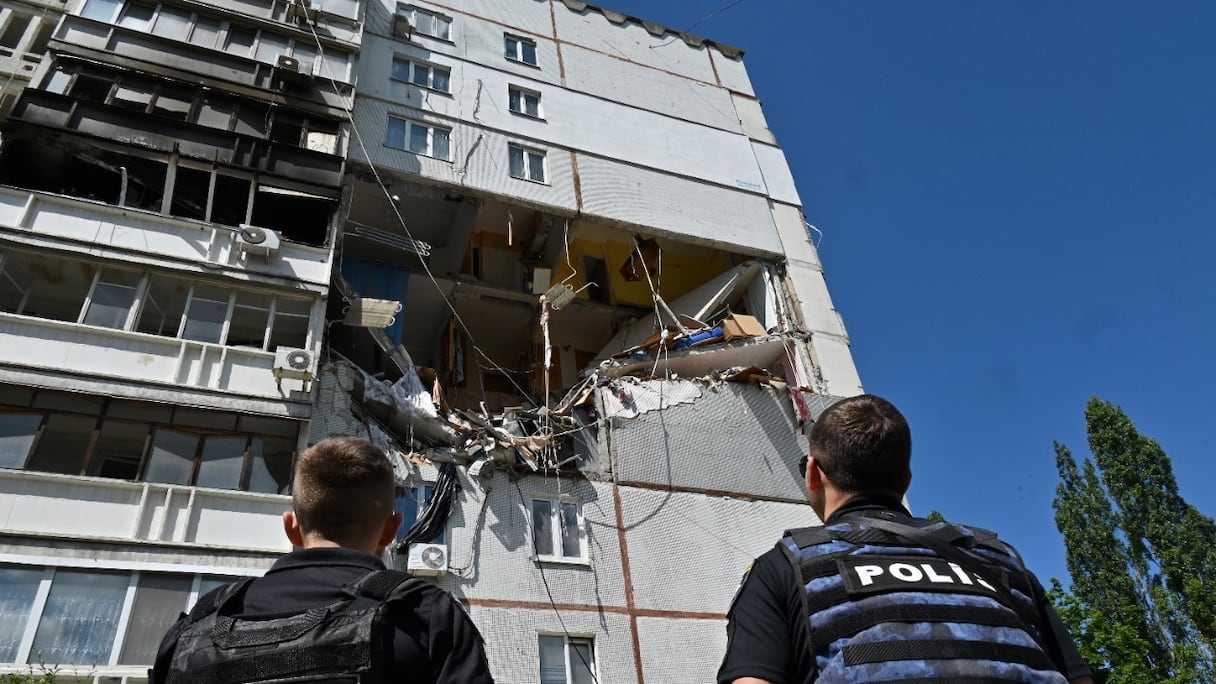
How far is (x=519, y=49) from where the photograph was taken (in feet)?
78.2

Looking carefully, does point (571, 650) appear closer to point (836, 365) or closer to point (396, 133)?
point (836, 365)

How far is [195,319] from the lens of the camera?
1321 centimetres

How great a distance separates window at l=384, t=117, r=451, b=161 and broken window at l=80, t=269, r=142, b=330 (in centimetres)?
742

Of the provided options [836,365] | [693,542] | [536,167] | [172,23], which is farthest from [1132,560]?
[172,23]

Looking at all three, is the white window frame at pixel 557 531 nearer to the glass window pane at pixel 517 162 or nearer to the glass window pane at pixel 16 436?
the glass window pane at pixel 16 436

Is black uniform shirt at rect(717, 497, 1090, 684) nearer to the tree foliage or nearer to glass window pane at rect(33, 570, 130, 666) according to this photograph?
glass window pane at rect(33, 570, 130, 666)

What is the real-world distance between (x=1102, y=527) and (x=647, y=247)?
18123 mm

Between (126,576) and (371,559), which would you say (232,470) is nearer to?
(126,576)

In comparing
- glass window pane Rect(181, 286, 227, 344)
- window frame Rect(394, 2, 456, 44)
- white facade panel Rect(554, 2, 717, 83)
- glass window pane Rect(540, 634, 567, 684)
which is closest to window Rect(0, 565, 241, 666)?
glass window pane Rect(181, 286, 227, 344)

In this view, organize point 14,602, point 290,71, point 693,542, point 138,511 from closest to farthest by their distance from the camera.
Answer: point 14,602 → point 138,511 → point 693,542 → point 290,71

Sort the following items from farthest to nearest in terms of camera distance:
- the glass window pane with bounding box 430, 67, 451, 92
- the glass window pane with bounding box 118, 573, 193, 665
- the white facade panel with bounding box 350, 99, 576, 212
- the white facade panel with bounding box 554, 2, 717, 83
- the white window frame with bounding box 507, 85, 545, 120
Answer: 1. the white facade panel with bounding box 554, 2, 717, 83
2. the white window frame with bounding box 507, 85, 545, 120
3. the glass window pane with bounding box 430, 67, 451, 92
4. the white facade panel with bounding box 350, 99, 576, 212
5. the glass window pane with bounding box 118, 573, 193, 665

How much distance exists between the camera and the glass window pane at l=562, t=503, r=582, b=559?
14234mm

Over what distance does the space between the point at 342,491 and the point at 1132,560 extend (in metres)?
29.1

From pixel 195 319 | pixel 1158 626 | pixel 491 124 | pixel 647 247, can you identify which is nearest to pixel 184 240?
pixel 195 319
